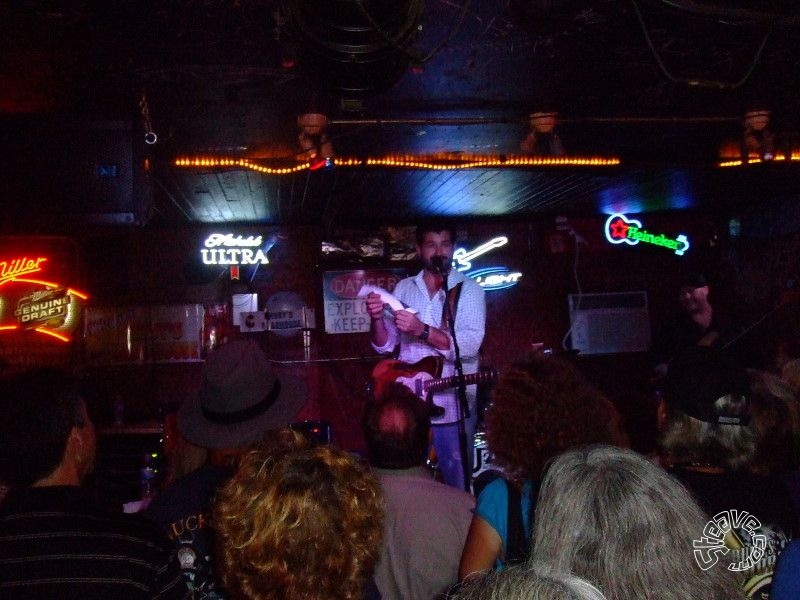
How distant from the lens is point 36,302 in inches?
314

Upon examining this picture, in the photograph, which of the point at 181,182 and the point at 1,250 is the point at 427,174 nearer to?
the point at 181,182

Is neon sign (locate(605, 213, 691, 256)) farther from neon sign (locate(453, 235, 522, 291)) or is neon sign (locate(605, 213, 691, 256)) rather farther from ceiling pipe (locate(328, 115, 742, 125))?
ceiling pipe (locate(328, 115, 742, 125))

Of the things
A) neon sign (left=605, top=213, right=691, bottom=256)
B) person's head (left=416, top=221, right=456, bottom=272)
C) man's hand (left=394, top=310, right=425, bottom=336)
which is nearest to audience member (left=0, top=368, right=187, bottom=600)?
man's hand (left=394, top=310, right=425, bottom=336)

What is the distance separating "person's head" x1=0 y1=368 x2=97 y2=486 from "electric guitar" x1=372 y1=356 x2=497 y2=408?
2936 mm

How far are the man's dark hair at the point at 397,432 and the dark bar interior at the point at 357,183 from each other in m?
0.39

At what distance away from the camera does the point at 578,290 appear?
930cm

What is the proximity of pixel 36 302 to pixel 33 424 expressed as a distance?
6890 millimetres

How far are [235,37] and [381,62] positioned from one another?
131 centimetres

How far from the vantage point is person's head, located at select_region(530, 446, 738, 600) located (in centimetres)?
108

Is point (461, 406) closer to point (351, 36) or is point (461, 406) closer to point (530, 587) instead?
point (351, 36)

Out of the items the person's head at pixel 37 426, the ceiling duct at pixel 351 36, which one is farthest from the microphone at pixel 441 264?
the person's head at pixel 37 426

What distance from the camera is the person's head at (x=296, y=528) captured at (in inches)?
54.4

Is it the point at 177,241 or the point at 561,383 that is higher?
the point at 177,241

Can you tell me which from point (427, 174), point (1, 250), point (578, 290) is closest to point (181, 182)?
point (427, 174)
